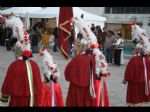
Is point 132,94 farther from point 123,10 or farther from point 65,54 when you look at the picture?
point 123,10

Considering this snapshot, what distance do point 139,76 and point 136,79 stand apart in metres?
0.10

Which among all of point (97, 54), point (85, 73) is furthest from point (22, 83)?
point (97, 54)

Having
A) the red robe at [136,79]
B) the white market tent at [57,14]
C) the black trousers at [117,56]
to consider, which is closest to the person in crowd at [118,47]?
the black trousers at [117,56]

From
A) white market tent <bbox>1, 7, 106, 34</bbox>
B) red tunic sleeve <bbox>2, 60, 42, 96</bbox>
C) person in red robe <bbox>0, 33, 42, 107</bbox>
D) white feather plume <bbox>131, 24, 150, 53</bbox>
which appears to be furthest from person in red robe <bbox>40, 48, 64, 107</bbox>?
white market tent <bbox>1, 7, 106, 34</bbox>

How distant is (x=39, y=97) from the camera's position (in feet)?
22.4

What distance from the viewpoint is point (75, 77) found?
729 centimetres

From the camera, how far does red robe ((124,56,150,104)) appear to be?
341 inches

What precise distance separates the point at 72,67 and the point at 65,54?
1.48 meters

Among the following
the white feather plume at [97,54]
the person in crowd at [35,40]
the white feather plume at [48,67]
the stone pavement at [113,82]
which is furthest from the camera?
the person in crowd at [35,40]

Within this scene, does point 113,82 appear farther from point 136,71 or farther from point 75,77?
point 75,77

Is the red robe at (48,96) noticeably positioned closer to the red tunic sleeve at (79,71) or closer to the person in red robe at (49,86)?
the person in red robe at (49,86)

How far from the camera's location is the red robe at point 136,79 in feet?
28.5

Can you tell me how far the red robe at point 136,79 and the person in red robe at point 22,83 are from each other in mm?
2813

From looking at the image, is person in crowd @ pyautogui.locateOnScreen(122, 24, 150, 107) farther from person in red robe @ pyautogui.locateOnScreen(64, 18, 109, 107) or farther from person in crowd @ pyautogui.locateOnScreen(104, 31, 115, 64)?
person in crowd @ pyautogui.locateOnScreen(104, 31, 115, 64)
